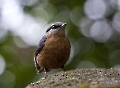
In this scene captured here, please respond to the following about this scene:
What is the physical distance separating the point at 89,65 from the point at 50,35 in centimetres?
832

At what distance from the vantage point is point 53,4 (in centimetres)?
1797

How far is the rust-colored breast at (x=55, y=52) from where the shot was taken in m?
7.61

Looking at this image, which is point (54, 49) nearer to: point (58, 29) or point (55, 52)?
point (55, 52)

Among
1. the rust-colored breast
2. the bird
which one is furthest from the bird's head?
the rust-colored breast

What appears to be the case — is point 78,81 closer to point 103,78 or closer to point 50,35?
point 103,78

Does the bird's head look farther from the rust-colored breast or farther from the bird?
the rust-colored breast

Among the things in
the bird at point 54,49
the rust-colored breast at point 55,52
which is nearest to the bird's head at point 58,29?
the bird at point 54,49

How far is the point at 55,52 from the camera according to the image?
7.60 m

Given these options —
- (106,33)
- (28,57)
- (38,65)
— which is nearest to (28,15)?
(28,57)

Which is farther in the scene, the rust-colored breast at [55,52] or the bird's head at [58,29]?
the bird's head at [58,29]

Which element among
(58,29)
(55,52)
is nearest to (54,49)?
(55,52)

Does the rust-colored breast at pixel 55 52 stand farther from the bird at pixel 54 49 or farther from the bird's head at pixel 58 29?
the bird's head at pixel 58 29

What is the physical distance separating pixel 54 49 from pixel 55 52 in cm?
7

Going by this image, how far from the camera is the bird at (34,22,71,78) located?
7.62 meters
